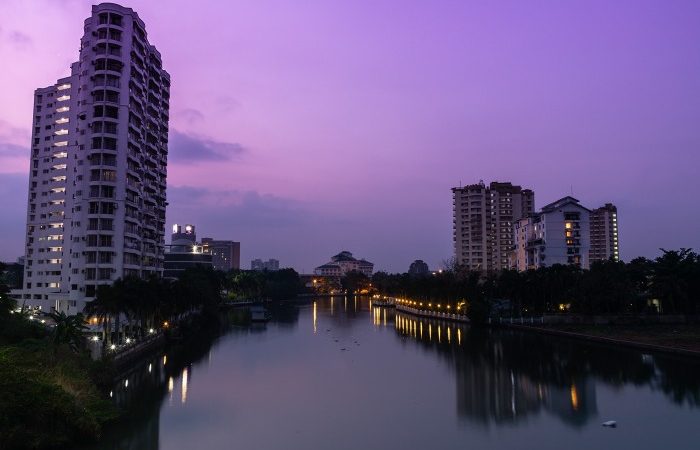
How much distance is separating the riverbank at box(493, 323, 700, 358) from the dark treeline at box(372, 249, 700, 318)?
3690 millimetres

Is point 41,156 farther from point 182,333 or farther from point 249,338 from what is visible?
point 249,338

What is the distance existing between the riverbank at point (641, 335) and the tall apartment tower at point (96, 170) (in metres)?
48.0

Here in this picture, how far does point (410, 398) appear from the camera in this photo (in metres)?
35.6

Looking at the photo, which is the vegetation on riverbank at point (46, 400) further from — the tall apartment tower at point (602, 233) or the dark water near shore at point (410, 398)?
the tall apartment tower at point (602, 233)

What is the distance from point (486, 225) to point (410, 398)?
11124 cm

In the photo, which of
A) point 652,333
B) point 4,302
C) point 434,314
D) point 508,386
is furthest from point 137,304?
point 434,314

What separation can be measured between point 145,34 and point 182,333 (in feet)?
119

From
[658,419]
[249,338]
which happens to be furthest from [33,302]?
[658,419]

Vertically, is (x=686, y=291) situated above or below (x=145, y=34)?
below

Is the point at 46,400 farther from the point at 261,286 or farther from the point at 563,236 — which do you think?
the point at 261,286

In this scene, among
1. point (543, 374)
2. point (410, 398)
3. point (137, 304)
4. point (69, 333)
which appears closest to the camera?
point (69, 333)

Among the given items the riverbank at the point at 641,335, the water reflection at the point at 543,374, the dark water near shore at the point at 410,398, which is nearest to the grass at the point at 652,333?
the riverbank at the point at 641,335

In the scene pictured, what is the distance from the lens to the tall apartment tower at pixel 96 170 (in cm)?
6103

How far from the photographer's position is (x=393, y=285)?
496ft
